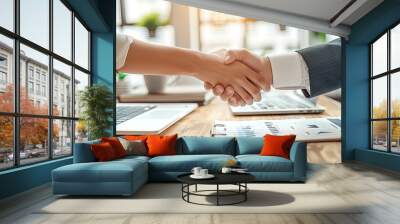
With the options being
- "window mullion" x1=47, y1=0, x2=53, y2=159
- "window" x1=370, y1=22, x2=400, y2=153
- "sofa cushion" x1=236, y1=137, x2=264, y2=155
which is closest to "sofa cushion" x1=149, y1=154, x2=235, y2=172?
"sofa cushion" x1=236, y1=137, x2=264, y2=155

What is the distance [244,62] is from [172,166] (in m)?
2.91

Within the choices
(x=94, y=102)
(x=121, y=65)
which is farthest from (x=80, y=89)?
(x=121, y=65)

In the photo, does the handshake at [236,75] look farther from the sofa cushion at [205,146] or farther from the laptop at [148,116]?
the sofa cushion at [205,146]

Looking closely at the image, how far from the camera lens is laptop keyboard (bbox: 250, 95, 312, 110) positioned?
7.46 meters

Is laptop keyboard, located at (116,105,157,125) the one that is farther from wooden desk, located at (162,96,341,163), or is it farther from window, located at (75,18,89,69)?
window, located at (75,18,89,69)

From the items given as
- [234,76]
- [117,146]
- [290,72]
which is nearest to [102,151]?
[117,146]

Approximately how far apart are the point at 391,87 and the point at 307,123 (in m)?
1.41

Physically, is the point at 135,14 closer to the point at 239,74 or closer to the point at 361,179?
the point at 239,74

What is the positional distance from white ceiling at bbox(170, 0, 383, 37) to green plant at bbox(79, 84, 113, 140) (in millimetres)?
1882

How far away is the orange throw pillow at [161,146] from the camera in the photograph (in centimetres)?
586

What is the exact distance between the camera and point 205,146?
5973 millimetres

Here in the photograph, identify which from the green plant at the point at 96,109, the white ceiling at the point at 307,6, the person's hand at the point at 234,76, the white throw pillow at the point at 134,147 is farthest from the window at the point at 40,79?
the white ceiling at the point at 307,6

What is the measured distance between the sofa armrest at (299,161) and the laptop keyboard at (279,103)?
2149 mm

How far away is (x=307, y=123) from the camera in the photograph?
7266 mm
